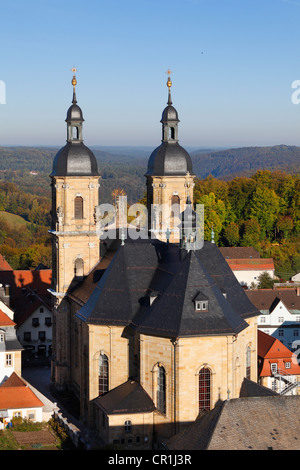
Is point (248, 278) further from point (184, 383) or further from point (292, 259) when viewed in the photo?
point (184, 383)

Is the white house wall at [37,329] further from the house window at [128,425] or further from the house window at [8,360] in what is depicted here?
the house window at [128,425]

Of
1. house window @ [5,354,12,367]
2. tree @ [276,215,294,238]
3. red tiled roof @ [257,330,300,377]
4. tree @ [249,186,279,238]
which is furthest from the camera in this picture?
tree @ [249,186,279,238]

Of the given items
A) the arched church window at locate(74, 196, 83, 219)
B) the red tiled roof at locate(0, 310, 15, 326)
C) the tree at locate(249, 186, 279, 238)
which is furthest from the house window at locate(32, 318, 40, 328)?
the tree at locate(249, 186, 279, 238)

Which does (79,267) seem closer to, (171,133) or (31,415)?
(31,415)

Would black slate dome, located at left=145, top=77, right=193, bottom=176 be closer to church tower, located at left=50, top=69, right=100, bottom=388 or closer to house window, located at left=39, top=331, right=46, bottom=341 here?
church tower, located at left=50, top=69, right=100, bottom=388

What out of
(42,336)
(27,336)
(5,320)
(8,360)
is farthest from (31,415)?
(42,336)
